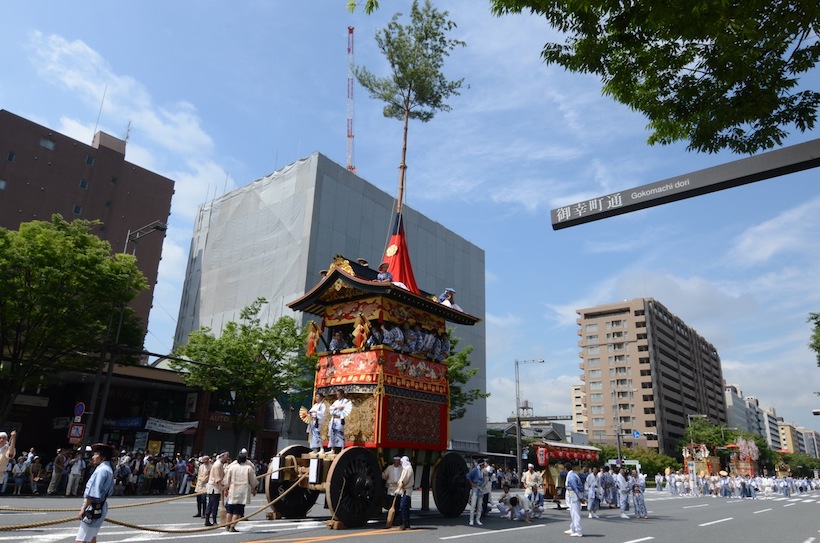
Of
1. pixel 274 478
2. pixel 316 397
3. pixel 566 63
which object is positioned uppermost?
pixel 566 63

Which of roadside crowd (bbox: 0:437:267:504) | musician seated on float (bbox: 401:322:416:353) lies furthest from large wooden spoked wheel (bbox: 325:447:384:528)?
roadside crowd (bbox: 0:437:267:504)

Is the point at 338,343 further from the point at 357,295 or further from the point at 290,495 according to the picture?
the point at 290,495

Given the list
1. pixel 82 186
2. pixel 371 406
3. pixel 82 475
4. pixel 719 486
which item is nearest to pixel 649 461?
pixel 719 486

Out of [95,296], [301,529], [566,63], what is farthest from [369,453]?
[95,296]

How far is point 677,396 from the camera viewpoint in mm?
96938

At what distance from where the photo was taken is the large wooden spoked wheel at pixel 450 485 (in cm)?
1509

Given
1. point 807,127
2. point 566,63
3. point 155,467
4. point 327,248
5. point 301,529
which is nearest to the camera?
point 807,127

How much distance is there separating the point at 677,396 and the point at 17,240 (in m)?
100

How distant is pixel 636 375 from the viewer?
297ft

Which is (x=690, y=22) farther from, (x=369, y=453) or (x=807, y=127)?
(x=369, y=453)

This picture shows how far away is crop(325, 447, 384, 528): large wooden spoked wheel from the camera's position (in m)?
11.9

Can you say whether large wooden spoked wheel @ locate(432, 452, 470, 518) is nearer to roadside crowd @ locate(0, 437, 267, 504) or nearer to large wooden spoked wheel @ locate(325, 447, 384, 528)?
large wooden spoked wheel @ locate(325, 447, 384, 528)

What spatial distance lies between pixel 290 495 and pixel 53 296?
14.3m

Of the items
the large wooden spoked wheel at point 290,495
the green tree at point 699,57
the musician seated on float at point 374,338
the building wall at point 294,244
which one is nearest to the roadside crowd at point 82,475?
the large wooden spoked wheel at point 290,495
